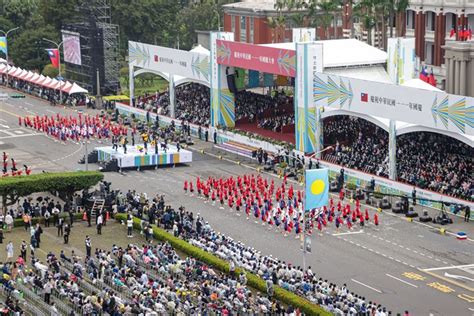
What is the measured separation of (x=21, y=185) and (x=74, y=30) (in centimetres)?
5573

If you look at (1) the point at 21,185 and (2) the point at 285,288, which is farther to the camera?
(1) the point at 21,185

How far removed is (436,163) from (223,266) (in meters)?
22.1

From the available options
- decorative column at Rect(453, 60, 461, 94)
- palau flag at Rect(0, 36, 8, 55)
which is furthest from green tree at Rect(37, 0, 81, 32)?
decorative column at Rect(453, 60, 461, 94)

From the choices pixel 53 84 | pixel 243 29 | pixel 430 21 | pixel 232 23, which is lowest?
pixel 53 84

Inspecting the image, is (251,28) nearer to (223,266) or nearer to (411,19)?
(411,19)

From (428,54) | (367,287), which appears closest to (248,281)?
(367,287)

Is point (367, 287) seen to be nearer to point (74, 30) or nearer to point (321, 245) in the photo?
point (321, 245)

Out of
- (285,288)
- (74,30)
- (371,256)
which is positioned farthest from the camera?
(74,30)

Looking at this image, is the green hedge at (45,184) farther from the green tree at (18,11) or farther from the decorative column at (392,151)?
the green tree at (18,11)

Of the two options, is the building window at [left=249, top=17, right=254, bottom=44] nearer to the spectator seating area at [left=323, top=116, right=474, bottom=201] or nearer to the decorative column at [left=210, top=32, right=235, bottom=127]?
the decorative column at [left=210, top=32, right=235, bottom=127]

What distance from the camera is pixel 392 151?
71500 mm

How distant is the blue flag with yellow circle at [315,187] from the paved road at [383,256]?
3.93 meters

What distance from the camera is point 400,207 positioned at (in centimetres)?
6631

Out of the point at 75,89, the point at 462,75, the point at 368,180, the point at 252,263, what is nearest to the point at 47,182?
the point at 252,263
